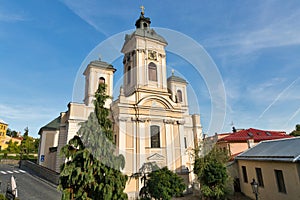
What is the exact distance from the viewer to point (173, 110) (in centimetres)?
1942

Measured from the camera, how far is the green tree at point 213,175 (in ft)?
43.5

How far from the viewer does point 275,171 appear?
37.8 ft

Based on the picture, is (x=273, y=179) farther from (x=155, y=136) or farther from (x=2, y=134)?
(x=2, y=134)

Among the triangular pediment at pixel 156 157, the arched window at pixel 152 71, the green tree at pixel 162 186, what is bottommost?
the green tree at pixel 162 186

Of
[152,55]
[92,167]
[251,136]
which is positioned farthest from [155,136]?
[251,136]

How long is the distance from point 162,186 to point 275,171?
7.14m

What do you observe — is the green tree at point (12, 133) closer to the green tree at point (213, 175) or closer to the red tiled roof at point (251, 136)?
the red tiled roof at point (251, 136)

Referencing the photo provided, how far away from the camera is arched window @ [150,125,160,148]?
1771 cm

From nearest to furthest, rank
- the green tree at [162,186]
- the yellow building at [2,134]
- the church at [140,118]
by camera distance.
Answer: the green tree at [162,186]
the church at [140,118]
the yellow building at [2,134]

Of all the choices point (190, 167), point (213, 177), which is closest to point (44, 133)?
point (190, 167)

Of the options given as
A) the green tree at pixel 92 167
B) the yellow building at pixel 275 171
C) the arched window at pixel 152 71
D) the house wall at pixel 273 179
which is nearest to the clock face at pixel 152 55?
the arched window at pixel 152 71

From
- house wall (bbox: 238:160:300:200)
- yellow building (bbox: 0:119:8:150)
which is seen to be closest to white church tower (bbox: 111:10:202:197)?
house wall (bbox: 238:160:300:200)

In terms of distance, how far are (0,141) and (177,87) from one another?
51.5 metres

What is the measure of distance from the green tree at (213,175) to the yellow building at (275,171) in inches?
78.9
